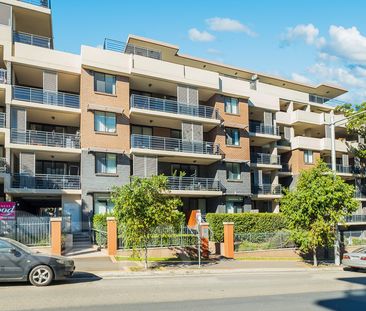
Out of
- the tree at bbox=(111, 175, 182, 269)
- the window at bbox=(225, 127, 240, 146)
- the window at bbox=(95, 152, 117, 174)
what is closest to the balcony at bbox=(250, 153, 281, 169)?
the window at bbox=(225, 127, 240, 146)

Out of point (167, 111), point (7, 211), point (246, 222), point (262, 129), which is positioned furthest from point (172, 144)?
point (7, 211)

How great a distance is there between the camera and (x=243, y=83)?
120 ft

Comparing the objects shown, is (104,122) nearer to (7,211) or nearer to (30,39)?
(30,39)

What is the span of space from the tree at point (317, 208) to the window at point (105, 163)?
13.0 m

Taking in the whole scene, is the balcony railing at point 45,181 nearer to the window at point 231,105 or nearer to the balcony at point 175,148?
the balcony at point 175,148

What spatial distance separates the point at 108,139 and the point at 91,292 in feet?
60.7

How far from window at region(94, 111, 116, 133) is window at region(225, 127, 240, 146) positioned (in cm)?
1067

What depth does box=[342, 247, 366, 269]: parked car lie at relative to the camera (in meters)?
20.3

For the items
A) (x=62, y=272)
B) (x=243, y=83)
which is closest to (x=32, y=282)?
(x=62, y=272)

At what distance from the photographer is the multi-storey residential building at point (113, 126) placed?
1087 inches

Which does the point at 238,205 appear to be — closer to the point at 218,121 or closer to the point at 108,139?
the point at 218,121

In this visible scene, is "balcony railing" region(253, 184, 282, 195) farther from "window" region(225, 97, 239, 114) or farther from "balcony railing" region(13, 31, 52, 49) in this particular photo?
"balcony railing" region(13, 31, 52, 49)

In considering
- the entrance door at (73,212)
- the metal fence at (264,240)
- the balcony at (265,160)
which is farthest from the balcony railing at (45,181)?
the balcony at (265,160)

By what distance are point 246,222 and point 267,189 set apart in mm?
10184
